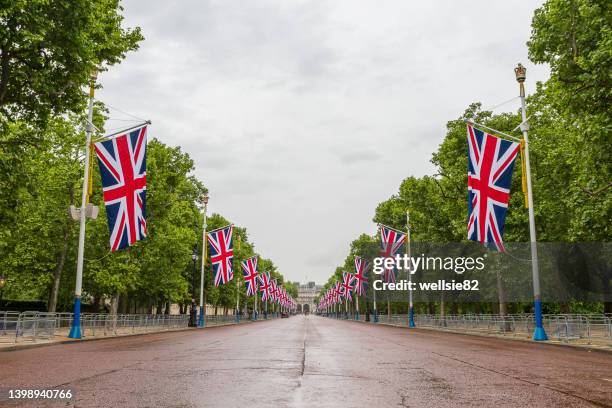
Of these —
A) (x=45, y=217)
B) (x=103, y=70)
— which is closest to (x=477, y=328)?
(x=103, y=70)

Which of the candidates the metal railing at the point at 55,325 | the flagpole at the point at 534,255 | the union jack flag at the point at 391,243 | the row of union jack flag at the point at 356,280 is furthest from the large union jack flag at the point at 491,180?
the row of union jack flag at the point at 356,280

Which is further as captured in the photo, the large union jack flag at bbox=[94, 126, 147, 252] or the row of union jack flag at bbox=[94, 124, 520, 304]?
the row of union jack flag at bbox=[94, 124, 520, 304]

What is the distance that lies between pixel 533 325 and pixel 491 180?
1220 cm

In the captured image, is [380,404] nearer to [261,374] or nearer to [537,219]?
[261,374]

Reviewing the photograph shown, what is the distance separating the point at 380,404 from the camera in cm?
638

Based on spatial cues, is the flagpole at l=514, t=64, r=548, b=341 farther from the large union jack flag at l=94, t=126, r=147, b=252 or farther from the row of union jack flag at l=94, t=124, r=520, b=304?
the large union jack flag at l=94, t=126, r=147, b=252

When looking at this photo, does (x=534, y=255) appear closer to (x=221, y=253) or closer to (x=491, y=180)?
(x=491, y=180)

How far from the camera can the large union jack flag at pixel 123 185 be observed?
2027cm

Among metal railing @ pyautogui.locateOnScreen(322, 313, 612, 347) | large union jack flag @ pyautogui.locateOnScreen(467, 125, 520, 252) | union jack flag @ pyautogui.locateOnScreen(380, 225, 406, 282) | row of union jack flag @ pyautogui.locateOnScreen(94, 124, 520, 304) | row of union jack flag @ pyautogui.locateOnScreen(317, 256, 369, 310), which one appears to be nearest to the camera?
row of union jack flag @ pyautogui.locateOnScreen(94, 124, 520, 304)

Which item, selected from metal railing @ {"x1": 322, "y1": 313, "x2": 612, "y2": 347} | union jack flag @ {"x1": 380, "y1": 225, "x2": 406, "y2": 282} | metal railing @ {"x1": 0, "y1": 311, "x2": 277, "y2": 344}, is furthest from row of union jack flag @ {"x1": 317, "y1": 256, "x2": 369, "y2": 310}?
metal railing @ {"x1": 0, "y1": 311, "x2": 277, "y2": 344}

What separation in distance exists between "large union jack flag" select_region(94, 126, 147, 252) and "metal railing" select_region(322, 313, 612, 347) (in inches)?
740

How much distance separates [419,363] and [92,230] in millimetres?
30884

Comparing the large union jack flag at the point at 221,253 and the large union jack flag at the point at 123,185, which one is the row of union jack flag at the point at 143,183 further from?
the large union jack flag at the point at 221,253

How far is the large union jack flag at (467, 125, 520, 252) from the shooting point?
22.2 meters
